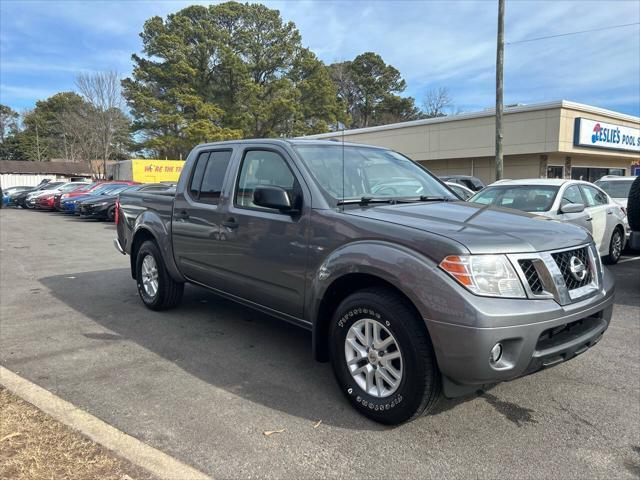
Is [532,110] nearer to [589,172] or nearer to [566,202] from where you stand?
[589,172]

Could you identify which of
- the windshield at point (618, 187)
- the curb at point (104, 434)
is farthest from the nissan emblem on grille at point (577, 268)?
the windshield at point (618, 187)

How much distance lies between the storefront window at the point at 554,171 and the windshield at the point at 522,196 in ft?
54.8

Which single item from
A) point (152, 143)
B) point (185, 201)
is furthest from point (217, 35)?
point (185, 201)

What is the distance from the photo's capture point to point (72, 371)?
13.3 feet

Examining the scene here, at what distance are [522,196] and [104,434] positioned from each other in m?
6.93

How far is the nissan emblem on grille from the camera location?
10.4 ft

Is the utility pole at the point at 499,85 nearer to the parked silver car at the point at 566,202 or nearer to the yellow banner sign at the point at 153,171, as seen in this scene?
the parked silver car at the point at 566,202

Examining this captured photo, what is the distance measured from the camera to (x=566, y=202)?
769cm

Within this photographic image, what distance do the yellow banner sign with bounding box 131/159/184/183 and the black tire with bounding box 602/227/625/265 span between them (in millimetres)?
27087

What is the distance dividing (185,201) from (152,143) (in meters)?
40.0

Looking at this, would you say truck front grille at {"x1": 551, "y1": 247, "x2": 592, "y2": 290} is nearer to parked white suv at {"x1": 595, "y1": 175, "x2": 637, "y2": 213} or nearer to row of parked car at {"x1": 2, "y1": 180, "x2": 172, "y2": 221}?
parked white suv at {"x1": 595, "y1": 175, "x2": 637, "y2": 213}

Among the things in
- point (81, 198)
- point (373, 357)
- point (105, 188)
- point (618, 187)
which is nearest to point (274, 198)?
point (373, 357)

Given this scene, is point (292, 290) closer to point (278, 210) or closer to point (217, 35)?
point (278, 210)

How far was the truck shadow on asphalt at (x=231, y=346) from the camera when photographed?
3.54m
